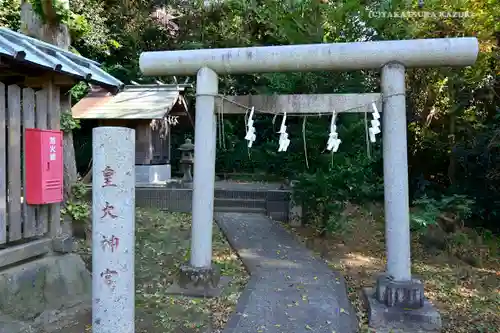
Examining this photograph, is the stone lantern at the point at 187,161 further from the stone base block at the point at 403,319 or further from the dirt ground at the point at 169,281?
the stone base block at the point at 403,319

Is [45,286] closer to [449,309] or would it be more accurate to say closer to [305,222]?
[449,309]

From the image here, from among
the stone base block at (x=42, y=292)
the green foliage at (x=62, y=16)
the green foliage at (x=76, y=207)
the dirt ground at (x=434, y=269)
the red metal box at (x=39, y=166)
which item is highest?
the green foliage at (x=62, y=16)

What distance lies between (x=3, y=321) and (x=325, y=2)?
30.7ft

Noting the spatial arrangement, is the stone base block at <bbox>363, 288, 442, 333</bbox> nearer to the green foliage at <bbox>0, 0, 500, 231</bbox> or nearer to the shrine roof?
the green foliage at <bbox>0, 0, 500, 231</bbox>

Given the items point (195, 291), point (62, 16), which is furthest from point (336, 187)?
point (62, 16)

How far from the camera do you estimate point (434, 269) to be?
715cm

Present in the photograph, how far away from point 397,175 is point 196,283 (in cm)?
305

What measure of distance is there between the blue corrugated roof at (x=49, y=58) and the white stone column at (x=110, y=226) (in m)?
1.69

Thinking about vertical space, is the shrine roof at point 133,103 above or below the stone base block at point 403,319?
above

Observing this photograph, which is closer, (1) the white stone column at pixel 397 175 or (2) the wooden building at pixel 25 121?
(2) the wooden building at pixel 25 121

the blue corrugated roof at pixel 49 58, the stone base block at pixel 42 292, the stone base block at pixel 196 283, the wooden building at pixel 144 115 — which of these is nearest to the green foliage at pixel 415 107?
the blue corrugated roof at pixel 49 58

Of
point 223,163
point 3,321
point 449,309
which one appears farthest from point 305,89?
point 223,163

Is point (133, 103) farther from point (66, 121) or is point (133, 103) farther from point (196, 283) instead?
point (196, 283)

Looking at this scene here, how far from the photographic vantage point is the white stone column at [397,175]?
500 centimetres
